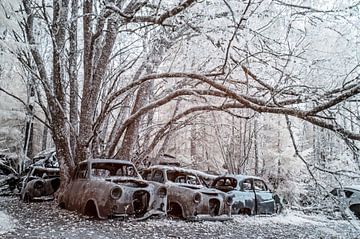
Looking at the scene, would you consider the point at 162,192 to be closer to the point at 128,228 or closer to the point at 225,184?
the point at 128,228

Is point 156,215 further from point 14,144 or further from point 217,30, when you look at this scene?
point 14,144

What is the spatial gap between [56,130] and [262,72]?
20.2ft

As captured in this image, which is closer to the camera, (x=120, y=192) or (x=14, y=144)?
(x=120, y=192)

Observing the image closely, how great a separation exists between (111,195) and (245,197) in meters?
4.42

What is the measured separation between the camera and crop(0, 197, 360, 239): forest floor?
6.20 meters

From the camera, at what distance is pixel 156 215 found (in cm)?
816

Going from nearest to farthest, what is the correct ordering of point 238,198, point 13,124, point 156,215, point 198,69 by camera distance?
1. point 156,215
2. point 238,198
3. point 198,69
4. point 13,124

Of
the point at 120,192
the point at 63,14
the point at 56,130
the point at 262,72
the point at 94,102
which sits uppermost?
the point at 63,14

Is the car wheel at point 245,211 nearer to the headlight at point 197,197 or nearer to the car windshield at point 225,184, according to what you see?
the car windshield at point 225,184

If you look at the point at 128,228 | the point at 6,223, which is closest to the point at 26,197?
the point at 6,223

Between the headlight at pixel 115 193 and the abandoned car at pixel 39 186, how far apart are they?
4.61m

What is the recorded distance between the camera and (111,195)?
24.2 feet

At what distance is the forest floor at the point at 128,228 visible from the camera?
6203 millimetres

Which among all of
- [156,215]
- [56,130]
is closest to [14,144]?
[56,130]
